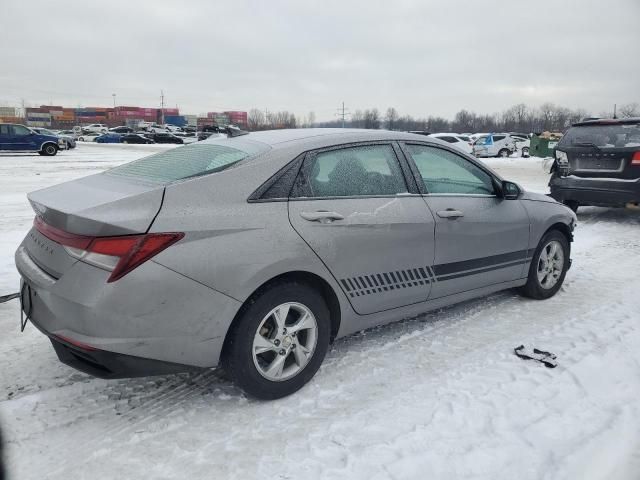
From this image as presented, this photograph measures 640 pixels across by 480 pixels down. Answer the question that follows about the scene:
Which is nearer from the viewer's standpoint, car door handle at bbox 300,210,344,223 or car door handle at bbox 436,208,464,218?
car door handle at bbox 300,210,344,223

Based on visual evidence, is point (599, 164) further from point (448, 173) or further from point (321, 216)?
point (321, 216)

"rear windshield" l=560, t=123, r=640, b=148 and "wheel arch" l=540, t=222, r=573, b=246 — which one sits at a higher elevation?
"rear windshield" l=560, t=123, r=640, b=148

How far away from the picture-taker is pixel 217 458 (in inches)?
98.2

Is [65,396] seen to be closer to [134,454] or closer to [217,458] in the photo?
[134,454]

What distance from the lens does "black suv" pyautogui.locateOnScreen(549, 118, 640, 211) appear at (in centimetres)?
801

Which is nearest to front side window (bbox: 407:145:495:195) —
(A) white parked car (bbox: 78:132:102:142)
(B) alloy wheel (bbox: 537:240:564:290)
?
(B) alloy wheel (bbox: 537:240:564:290)

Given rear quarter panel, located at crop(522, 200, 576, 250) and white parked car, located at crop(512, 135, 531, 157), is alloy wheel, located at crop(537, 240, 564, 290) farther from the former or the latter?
white parked car, located at crop(512, 135, 531, 157)

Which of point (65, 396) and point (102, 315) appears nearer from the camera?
point (102, 315)

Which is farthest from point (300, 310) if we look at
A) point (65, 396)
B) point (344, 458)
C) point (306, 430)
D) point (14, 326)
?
point (14, 326)

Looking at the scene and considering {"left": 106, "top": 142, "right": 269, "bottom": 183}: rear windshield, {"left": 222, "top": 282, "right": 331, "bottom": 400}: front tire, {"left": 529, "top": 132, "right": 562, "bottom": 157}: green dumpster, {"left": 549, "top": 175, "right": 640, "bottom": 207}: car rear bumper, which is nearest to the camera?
{"left": 222, "top": 282, "right": 331, "bottom": 400}: front tire

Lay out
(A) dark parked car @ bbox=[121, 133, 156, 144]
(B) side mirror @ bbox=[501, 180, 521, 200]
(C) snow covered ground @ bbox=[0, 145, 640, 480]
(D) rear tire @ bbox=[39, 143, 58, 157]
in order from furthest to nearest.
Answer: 1. (A) dark parked car @ bbox=[121, 133, 156, 144]
2. (D) rear tire @ bbox=[39, 143, 58, 157]
3. (B) side mirror @ bbox=[501, 180, 521, 200]
4. (C) snow covered ground @ bbox=[0, 145, 640, 480]

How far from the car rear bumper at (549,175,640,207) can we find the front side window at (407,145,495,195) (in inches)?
199

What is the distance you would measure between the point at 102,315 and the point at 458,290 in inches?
103

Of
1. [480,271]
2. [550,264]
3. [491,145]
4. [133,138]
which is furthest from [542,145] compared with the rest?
[133,138]
